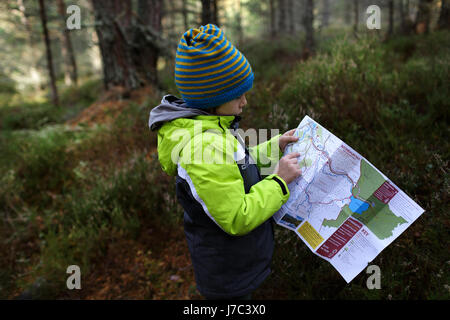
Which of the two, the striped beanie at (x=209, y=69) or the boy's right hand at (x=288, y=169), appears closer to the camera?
the striped beanie at (x=209, y=69)

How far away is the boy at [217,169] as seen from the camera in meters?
1.34

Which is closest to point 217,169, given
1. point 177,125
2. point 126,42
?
point 177,125

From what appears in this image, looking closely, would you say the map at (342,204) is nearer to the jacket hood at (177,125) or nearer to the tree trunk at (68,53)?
the jacket hood at (177,125)

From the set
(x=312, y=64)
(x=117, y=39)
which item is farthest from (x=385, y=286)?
(x=117, y=39)

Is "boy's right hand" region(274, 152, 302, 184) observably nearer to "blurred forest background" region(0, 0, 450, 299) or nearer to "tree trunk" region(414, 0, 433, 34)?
"blurred forest background" region(0, 0, 450, 299)

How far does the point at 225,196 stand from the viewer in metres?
1.32

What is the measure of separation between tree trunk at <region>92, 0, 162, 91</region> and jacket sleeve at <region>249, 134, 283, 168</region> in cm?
560

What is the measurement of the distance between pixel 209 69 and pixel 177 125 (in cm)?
35

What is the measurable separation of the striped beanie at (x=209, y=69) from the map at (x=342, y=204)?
0.52 meters

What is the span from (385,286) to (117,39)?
687 cm

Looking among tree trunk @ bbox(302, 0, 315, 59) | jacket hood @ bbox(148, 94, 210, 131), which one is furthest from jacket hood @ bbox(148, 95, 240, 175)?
tree trunk @ bbox(302, 0, 315, 59)

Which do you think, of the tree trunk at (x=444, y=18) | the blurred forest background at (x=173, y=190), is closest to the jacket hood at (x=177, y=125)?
the blurred forest background at (x=173, y=190)

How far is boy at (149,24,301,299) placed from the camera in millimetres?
1339

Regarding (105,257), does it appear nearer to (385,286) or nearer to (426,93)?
(385,286)
